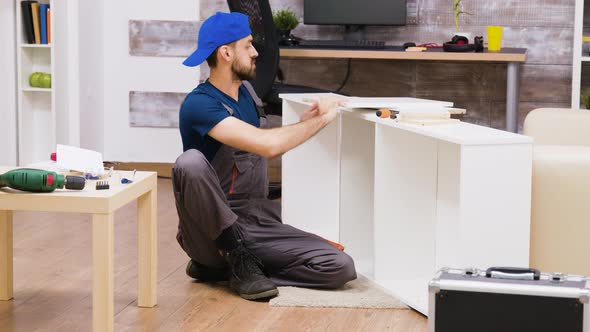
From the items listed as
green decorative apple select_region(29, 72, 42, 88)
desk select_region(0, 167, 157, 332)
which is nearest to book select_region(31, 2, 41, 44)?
green decorative apple select_region(29, 72, 42, 88)

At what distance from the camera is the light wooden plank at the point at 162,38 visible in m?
6.07

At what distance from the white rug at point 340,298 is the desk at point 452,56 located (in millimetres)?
1936

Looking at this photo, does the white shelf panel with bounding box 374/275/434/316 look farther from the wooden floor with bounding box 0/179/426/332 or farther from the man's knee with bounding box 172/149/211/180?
the man's knee with bounding box 172/149/211/180

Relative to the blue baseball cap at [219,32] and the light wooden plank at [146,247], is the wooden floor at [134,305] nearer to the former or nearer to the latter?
the light wooden plank at [146,247]

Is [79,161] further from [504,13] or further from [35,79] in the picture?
[504,13]

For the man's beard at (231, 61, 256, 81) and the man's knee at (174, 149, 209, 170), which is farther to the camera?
the man's beard at (231, 61, 256, 81)

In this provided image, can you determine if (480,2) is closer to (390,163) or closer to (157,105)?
(157,105)

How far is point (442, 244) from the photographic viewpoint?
3297mm

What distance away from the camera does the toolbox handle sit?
2346 millimetres

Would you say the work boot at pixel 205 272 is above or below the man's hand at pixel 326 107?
below

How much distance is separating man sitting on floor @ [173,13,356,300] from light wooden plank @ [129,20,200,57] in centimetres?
248

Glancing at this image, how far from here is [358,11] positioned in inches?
226

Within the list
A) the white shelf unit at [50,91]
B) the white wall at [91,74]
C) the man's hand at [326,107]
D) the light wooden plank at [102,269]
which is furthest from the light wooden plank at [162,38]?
the light wooden plank at [102,269]

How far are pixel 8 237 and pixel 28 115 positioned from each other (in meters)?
2.78
